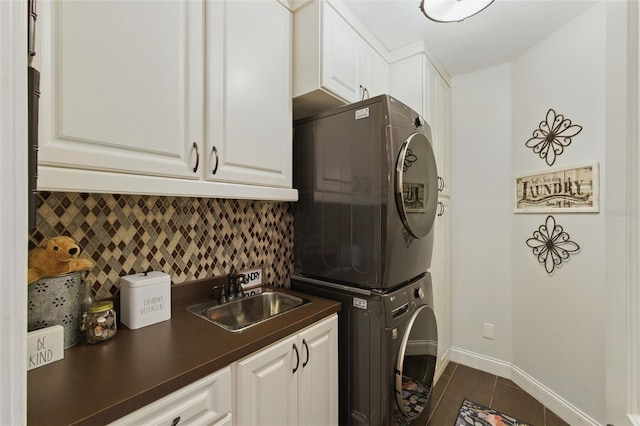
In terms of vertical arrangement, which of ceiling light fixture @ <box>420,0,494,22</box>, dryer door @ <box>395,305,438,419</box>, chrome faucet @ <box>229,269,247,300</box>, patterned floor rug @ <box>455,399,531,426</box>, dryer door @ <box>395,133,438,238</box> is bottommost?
patterned floor rug @ <box>455,399,531,426</box>

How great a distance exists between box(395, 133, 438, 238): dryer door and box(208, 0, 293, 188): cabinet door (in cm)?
60

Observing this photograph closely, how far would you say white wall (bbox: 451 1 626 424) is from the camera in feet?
5.64

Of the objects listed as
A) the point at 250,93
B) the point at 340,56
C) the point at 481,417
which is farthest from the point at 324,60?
the point at 481,417

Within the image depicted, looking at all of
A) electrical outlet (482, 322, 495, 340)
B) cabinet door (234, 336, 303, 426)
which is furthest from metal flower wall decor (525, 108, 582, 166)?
cabinet door (234, 336, 303, 426)

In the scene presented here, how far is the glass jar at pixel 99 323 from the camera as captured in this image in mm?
937

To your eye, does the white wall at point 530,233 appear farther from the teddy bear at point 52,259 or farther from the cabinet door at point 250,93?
the teddy bear at point 52,259

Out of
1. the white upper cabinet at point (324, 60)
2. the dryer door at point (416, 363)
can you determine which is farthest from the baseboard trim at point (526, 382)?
the white upper cabinet at point (324, 60)

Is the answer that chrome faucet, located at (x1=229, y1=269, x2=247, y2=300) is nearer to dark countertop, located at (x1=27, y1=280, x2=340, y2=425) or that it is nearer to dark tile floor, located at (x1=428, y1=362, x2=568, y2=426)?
dark countertop, located at (x1=27, y1=280, x2=340, y2=425)

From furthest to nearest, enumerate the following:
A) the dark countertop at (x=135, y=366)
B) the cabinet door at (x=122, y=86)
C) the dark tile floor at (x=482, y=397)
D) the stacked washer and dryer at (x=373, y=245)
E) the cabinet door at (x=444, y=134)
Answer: the cabinet door at (x=444, y=134), the dark tile floor at (x=482, y=397), the stacked washer and dryer at (x=373, y=245), the cabinet door at (x=122, y=86), the dark countertop at (x=135, y=366)

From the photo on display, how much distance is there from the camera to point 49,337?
2.67ft

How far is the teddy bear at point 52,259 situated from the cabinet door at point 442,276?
2.13 meters
